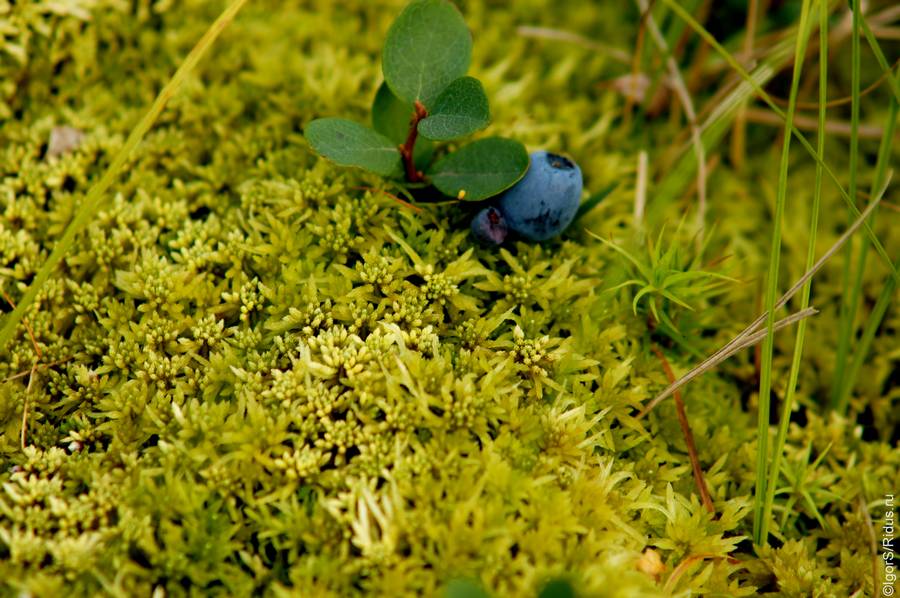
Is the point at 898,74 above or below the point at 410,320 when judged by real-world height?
above

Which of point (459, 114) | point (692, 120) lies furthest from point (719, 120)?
point (459, 114)

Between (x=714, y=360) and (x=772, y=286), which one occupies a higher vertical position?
(x=772, y=286)

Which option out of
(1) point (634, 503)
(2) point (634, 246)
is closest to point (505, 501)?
(1) point (634, 503)

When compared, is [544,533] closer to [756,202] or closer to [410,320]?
[410,320]

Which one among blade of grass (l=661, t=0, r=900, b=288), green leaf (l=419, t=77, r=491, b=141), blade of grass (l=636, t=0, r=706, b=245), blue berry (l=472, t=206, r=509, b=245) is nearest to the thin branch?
blade of grass (l=661, t=0, r=900, b=288)

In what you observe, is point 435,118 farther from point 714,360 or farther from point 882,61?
point 882,61

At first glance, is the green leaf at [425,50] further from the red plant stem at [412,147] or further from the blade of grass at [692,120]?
the blade of grass at [692,120]

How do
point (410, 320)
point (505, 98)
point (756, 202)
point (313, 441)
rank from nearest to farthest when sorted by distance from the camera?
point (313, 441) < point (410, 320) < point (505, 98) < point (756, 202)
